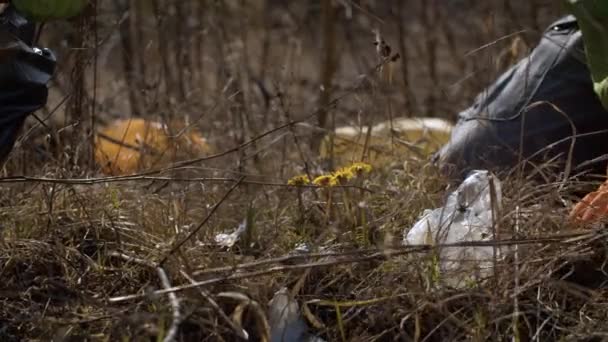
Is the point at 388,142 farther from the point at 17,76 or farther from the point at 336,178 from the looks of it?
the point at 17,76

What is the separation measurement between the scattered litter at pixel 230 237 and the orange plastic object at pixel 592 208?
2.65ft

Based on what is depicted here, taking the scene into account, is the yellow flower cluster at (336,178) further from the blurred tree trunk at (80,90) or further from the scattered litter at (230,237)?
the blurred tree trunk at (80,90)

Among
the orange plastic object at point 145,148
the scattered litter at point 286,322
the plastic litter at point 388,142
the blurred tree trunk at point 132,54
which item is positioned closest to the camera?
the scattered litter at point 286,322

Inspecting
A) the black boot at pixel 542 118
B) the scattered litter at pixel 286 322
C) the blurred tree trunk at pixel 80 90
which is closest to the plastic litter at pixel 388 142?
the black boot at pixel 542 118

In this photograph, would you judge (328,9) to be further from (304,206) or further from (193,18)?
(304,206)

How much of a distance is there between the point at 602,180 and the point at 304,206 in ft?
2.62

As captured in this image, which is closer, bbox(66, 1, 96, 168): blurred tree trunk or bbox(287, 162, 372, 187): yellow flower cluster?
bbox(287, 162, 372, 187): yellow flower cluster

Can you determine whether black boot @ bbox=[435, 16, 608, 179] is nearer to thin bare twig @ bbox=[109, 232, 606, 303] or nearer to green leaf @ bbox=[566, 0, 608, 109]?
green leaf @ bbox=[566, 0, 608, 109]

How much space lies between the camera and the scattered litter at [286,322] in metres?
2.29

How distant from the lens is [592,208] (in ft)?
8.23

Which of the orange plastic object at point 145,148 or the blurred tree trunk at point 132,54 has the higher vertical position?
the blurred tree trunk at point 132,54

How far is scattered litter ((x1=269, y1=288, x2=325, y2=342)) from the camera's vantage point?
7.52 feet

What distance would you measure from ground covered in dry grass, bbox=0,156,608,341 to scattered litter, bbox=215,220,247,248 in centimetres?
1

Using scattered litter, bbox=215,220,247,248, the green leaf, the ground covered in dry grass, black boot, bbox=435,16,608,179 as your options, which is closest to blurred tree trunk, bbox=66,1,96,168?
the ground covered in dry grass
